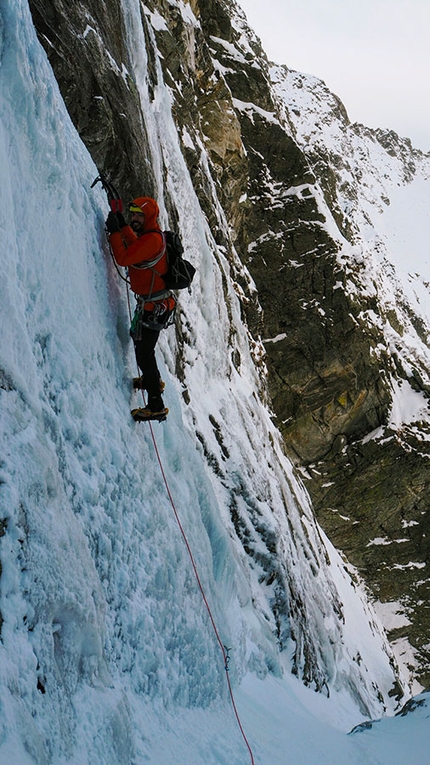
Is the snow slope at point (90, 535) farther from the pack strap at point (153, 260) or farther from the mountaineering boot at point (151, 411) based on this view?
the pack strap at point (153, 260)

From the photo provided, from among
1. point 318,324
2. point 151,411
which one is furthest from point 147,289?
point 318,324

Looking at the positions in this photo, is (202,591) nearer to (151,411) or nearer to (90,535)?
(151,411)

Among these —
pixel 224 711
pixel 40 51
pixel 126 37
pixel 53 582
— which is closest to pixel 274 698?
pixel 224 711

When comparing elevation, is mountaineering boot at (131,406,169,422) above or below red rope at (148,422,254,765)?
above

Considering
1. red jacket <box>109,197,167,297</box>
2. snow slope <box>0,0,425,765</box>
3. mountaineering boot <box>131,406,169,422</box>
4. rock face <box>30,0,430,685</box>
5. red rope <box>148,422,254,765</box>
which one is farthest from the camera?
rock face <box>30,0,430,685</box>

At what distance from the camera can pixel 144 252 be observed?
5.41m

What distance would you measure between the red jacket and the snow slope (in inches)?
8.1

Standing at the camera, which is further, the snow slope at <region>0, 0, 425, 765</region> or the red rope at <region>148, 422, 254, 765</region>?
the red rope at <region>148, 422, 254, 765</region>

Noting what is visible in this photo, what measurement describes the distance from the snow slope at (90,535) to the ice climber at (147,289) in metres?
0.16

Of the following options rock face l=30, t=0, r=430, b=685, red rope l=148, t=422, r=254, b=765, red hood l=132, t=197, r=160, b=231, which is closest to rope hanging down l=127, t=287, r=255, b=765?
red rope l=148, t=422, r=254, b=765

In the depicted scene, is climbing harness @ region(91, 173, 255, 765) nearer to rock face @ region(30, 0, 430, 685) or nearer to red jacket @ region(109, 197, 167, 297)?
red jacket @ region(109, 197, 167, 297)

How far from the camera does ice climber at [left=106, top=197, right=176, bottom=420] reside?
5477 mm

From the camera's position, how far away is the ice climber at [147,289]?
5.48m

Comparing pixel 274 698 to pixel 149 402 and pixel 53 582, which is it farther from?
pixel 53 582
